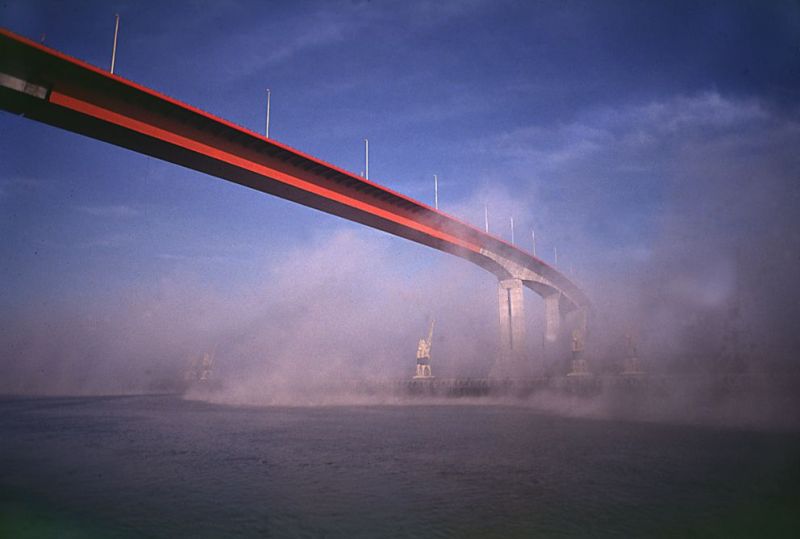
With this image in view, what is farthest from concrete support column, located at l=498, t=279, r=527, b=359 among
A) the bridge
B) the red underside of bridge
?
the red underside of bridge

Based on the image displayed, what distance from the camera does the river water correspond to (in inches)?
349

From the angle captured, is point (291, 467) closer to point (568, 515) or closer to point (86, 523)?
point (86, 523)

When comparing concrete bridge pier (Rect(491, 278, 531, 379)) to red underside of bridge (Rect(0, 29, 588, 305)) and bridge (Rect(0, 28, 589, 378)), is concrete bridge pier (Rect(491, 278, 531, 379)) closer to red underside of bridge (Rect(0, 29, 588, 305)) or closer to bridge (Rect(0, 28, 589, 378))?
bridge (Rect(0, 28, 589, 378))

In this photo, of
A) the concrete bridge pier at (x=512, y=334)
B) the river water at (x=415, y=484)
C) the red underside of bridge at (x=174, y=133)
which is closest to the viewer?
the river water at (x=415, y=484)

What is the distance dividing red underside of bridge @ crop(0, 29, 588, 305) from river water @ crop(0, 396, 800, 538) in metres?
14.4

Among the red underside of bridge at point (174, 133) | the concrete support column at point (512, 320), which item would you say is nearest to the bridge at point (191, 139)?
the red underside of bridge at point (174, 133)

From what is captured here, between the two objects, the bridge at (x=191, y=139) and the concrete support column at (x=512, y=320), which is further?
the concrete support column at (x=512, y=320)

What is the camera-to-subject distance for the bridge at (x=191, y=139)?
2100 centimetres

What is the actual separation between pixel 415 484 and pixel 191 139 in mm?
21745

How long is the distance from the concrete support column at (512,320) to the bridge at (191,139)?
342 inches

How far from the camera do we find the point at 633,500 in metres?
10.2

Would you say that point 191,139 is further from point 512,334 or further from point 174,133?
point 512,334

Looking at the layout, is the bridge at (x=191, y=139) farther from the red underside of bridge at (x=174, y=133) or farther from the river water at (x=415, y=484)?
the river water at (x=415, y=484)

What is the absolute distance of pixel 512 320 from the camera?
2109 inches
